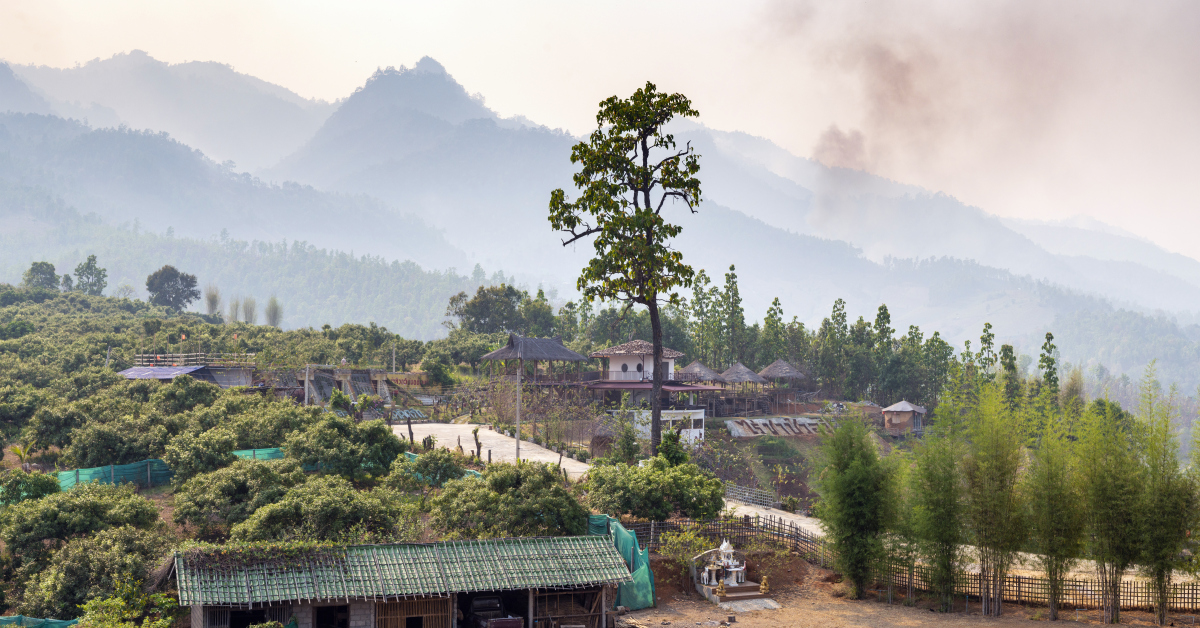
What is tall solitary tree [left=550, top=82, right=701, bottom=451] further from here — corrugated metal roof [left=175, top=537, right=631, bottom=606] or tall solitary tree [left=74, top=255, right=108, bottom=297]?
tall solitary tree [left=74, top=255, right=108, bottom=297]

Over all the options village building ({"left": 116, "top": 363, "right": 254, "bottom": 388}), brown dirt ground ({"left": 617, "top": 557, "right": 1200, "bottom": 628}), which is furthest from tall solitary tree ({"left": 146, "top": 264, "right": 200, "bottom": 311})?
brown dirt ground ({"left": 617, "top": 557, "right": 1200, "bottom": 628})

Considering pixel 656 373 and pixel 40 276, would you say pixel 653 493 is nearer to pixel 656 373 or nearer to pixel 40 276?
pixel 656 373

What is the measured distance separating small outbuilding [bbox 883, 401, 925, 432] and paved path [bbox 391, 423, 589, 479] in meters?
28.1

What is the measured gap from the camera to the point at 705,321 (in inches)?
2371

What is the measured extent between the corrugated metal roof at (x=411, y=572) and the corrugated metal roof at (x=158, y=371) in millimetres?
27250

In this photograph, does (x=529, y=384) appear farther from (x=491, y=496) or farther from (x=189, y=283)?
(x=189, y=283)

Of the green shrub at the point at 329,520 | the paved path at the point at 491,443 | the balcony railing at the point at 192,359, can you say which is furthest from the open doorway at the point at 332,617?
the balcony railing at the point at 192,359

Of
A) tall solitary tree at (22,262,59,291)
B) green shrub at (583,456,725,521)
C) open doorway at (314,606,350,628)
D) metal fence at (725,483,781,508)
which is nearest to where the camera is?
open doorway at (314,606,350,628)

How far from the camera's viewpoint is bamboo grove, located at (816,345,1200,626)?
16328 millimetres

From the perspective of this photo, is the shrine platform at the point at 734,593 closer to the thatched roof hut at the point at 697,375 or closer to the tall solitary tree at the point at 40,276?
the thatched roof hut at the point at 697,375

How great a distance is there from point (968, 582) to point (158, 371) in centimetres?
3800

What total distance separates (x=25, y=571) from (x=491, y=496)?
396 inches

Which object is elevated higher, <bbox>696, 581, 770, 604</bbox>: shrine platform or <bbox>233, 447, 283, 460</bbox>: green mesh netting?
<bbox>233, 447, 283, 460</bbox>: green mesh netting

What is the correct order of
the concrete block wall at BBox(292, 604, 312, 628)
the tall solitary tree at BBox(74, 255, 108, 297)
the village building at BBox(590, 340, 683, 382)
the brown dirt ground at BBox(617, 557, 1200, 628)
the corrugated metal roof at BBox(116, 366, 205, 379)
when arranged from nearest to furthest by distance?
the concrete block wall at BBox(292, 604, 312, 628) → the brown dirt ground at BBox(617, 557, 1200, 628) → the corrugated metal roof at BBox(116, 366, 205, 379) → the village building at BBox(590, 340, 683, 382) → the tall solitary tree at BBox(74, 255, 108, 297)
